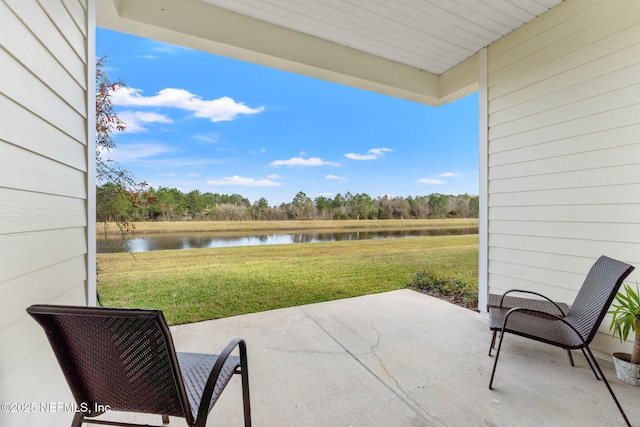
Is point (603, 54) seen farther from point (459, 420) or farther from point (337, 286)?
point (337, 286)

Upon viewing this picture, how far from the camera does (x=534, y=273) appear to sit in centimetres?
273

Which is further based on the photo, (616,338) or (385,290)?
(385,290)

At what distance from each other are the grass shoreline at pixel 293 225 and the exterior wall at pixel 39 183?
2.30 m

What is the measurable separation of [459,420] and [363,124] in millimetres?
7090

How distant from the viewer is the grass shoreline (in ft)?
14.5

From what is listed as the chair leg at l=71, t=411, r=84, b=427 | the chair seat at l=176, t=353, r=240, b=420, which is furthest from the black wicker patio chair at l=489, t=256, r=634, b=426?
the chair leg at l=71, t=411, r=84, b=427

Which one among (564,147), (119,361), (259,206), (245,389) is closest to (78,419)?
(119,361)

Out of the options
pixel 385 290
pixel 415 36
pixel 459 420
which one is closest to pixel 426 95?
pixel 415 36

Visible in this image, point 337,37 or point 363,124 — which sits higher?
point 363,124

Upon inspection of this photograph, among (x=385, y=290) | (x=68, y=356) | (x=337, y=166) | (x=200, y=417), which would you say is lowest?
(x=385, y=290)

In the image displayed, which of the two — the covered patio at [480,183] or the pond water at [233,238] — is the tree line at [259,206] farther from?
the covered patio at [480,183]

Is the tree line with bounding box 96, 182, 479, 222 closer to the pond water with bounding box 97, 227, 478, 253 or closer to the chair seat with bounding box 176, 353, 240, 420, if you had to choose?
the pond water with bounding box 97, 227, 478, 253

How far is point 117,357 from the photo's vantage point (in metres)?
0.97

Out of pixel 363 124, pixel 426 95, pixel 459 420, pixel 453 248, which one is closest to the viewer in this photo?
pixel 459 420
